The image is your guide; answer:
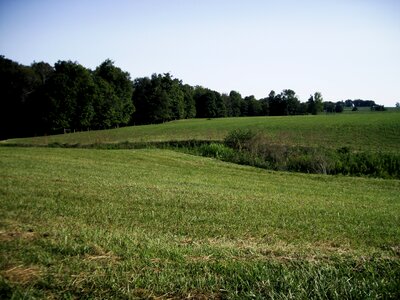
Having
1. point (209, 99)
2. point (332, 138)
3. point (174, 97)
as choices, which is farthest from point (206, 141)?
point (209, 99)

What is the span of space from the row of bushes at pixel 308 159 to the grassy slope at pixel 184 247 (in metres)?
21.0

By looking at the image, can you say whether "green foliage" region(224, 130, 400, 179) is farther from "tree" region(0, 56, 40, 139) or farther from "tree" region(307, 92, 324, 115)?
"tree" region(307, 92, 324, 115)

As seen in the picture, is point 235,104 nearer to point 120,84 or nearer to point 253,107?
point 253,107

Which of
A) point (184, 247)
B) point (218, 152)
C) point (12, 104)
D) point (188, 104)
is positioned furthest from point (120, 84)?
point (184, 247)

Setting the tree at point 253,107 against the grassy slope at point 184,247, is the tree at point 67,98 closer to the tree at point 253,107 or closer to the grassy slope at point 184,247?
the grassy slope at point 184,247

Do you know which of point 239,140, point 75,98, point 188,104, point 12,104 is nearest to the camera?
point 239,140

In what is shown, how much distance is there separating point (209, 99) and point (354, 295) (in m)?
137

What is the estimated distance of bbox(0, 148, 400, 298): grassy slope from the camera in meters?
3.46

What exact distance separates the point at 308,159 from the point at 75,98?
58.8 metres

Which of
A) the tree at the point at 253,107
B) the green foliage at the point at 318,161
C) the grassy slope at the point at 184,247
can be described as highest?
the tree at the point at 253,107

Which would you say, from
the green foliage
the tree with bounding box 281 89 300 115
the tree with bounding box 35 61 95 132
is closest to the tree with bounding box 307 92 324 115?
the tree with bounding box 281 89 300 115

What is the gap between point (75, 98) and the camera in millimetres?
73688

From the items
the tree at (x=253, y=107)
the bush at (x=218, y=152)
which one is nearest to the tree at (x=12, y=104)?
the bush at (x=218, y=152)

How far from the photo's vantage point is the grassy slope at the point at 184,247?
3.46 metres
